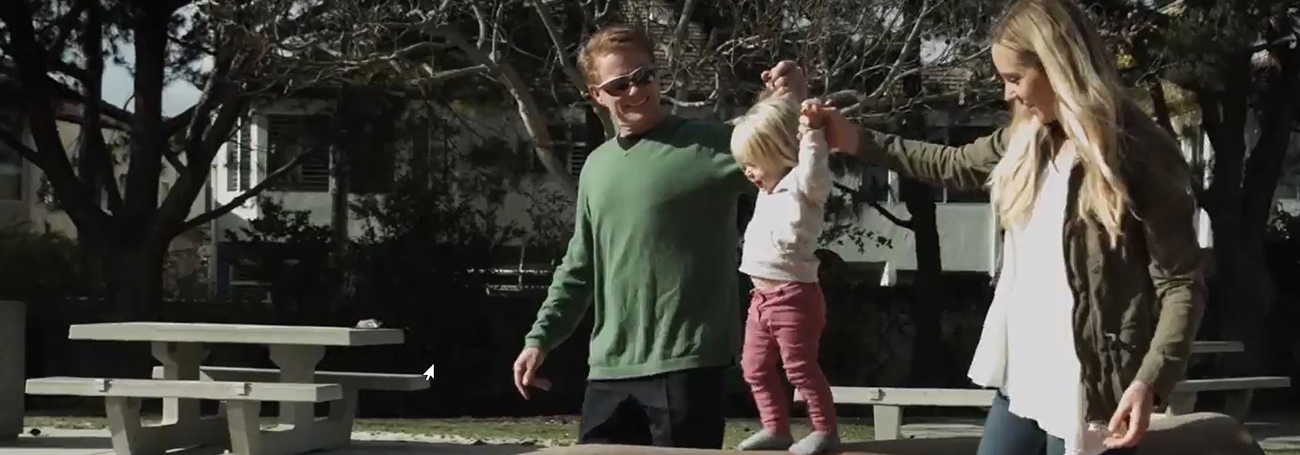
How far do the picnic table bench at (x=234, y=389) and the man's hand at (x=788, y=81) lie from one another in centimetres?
597

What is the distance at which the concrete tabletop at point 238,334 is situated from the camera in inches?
374

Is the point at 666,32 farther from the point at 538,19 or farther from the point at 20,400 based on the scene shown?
the point at 20,400

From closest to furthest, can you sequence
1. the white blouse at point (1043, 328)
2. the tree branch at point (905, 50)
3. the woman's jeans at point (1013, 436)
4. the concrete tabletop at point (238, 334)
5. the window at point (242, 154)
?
the white blouse at point (1043, 328)
the woman's jeans at point (1013, 436)
the concrete tabletop at point (238, 334)
the tree branch at point (905, 50)
the window at point (242, 154)

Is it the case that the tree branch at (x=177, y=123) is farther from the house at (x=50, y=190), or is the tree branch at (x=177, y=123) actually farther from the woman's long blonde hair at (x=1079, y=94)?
the woman's long blonde hair at (x=1079, y=94)

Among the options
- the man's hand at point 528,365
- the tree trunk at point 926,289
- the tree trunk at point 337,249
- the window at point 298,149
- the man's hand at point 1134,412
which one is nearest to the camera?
the man's hand at point 1134,412

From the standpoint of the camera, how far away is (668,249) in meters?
3.51

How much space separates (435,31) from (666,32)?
69.2 inches

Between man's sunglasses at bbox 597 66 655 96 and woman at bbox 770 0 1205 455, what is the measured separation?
37.5 inches

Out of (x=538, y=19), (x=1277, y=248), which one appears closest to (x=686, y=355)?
(x=538, y=19)

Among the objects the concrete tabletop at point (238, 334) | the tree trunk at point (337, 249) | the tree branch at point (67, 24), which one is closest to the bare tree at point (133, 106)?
the tree branch at point (67, 24)

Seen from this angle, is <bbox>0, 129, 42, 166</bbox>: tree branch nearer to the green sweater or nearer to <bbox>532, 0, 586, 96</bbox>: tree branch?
<bbox>532, 0, 586, 96</bbox>: tree branch

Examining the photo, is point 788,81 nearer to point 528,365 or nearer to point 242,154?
point 528,365

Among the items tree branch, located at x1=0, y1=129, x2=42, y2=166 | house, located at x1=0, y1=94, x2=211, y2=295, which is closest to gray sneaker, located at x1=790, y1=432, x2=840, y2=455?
house, located at x1=0, y1=94, x2=211, y2=295

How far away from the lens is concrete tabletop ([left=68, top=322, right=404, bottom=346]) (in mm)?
9500
